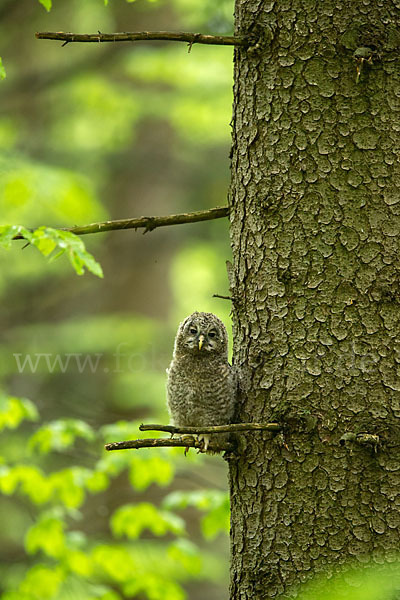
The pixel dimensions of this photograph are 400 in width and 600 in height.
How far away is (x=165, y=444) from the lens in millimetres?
2291

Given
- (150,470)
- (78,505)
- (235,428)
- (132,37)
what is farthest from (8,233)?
(78,505)

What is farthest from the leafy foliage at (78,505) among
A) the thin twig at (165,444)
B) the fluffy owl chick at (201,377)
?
the thin twig at (165,444)

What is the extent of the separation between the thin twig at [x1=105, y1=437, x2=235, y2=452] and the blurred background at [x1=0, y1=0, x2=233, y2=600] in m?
3.98

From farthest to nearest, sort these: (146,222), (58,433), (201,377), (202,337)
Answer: (58,433)
(202,337)
(201,377)
(146,222)

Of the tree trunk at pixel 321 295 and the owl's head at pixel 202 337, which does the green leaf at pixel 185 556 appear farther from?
the tree trunk at pixel 321 295

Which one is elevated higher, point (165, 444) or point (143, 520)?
point (165, 444)

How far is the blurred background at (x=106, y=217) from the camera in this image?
23.9 feet

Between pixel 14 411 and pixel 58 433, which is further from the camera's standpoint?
pixel 14 411

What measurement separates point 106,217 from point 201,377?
4.92 meters

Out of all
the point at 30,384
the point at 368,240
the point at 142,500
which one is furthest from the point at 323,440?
the point at 30,384

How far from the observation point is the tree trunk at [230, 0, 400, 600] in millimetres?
2287

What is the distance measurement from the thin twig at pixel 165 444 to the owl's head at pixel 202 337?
1.89 feet

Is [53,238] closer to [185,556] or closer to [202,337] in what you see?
[202,337]

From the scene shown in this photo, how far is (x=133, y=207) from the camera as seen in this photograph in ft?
29.8
